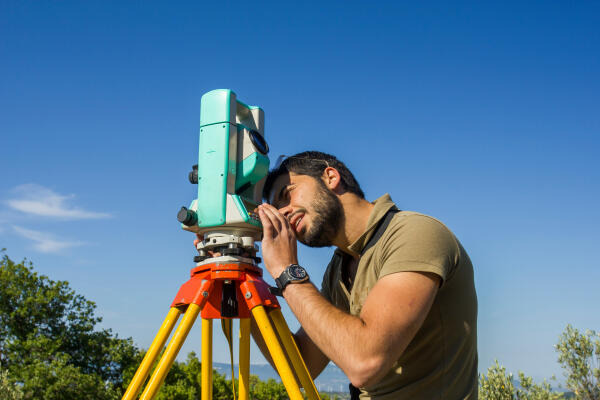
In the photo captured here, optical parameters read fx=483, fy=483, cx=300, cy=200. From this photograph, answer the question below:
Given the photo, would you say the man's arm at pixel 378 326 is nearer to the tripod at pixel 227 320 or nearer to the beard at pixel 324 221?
the tripod at pixel 227 320

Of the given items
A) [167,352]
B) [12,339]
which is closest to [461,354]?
[167,352]

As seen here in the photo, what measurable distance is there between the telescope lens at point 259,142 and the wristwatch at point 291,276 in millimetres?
1072

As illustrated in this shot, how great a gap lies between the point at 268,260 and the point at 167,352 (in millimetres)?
723

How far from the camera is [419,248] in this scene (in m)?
2.06

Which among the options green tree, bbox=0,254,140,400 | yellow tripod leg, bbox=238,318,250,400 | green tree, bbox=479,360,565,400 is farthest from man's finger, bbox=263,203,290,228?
green tree, bbox=0,254,140,400

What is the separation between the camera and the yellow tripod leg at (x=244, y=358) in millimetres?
3006

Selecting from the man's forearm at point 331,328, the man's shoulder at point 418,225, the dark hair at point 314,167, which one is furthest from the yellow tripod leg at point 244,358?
the man's shoulder at point 418,225

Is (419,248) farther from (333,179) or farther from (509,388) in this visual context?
(509,388)

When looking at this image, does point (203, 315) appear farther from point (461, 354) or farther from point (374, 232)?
point (461, 354)

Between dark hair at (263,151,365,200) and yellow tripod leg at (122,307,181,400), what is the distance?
1063 millimetres

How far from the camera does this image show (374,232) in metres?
2.55

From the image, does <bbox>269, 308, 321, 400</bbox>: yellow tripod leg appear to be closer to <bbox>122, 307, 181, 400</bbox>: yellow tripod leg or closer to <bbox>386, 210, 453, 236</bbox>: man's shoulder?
<bbox>122, 307, 181, 400</bbox>: yellow tripod leg

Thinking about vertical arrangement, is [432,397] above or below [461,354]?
below

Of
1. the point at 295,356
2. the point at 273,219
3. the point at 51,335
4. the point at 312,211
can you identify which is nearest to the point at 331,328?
the point at 295,356
